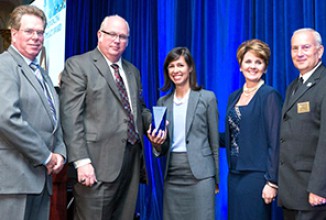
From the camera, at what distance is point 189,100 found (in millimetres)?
2602

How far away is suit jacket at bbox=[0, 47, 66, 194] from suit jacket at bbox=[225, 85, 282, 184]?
42.5 inches

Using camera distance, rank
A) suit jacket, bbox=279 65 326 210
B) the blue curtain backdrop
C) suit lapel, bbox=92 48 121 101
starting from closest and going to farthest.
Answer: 1. suit jacket, bbox=279 65 326 210
2. suit lapel, bbox=92 48 121 101
3. the blue curtain backdrop

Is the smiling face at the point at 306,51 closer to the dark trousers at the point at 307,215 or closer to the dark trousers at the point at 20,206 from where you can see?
the dark trousers at the point at 307,215

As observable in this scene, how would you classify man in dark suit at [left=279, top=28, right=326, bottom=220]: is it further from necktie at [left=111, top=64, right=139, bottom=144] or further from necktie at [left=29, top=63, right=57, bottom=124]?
necktie at [left=29, top=63, right=57, bottom=124]

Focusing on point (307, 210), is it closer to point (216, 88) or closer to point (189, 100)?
point (189, 100)

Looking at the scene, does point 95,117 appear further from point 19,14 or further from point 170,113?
point 19,14

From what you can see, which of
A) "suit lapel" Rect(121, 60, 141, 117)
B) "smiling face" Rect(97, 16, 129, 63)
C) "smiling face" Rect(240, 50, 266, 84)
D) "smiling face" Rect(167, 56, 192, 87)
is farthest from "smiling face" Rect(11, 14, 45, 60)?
"smiling face" Rect(240, 50, 266, 84)

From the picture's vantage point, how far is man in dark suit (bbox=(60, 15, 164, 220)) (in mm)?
2262

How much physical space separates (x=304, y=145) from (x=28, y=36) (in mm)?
1492

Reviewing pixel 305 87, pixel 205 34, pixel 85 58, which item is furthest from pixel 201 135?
pixel 205 34

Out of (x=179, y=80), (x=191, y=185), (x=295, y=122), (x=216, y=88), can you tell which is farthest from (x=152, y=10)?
(x=295, y=122)

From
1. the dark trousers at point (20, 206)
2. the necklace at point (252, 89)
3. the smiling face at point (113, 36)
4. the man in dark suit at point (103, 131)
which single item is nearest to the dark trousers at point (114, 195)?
the man in dark suit at point (103, 131)

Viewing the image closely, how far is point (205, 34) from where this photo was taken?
3855 millimetres

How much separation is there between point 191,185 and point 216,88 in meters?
1.40
